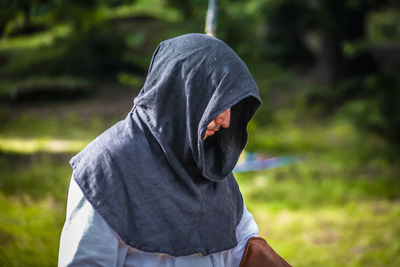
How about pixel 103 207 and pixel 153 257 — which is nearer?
pixel 103 207

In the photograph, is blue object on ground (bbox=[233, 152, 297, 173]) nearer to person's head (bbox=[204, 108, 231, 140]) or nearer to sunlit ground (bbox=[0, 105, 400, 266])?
sunlit ground (bbox=[0, 105, 400, 266])

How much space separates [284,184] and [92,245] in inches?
238

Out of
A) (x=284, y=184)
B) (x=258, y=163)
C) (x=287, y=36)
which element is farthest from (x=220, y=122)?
(x=287, y=36)

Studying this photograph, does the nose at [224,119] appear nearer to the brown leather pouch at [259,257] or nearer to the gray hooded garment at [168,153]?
the gray hooded garment at [168,153]

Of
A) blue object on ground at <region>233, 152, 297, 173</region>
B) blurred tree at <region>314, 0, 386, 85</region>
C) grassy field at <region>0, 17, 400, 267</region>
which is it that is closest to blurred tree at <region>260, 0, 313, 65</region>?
blurred tree at <region>314, 0, 386, 85</region>

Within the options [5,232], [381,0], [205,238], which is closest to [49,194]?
[5,232]

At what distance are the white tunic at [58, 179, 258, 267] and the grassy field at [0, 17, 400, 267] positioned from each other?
6.85 ft

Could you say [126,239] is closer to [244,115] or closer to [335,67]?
[244,115]

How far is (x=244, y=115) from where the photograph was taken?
2.15m

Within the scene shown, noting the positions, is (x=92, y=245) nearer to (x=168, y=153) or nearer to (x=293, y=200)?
(x=168, y=153)

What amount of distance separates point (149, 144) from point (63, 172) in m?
5.46

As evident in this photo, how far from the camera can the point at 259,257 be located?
2.18m

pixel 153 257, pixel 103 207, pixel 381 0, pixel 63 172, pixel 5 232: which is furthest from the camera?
pixel 381 0

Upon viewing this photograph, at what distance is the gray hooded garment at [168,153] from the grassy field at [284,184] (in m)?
2.17
